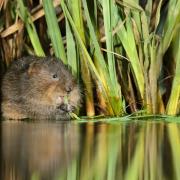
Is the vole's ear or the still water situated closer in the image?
the still water

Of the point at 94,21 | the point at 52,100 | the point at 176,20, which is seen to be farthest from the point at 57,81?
the point at 176,20

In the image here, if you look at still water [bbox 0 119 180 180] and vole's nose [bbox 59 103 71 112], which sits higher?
vole's nose [bbox 59 103 71 112]

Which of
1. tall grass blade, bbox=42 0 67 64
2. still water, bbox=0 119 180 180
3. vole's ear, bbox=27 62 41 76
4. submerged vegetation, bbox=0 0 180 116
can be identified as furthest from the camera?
vole's ear, bbox=27 62 41 76

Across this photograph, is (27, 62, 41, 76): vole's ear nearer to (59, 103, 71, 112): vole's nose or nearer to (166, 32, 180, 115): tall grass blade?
(59, 103, 71, 112): vole's nose

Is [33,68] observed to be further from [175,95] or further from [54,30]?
[175,95]

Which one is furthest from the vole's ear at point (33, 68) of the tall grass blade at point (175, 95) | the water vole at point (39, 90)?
the tall grass blade at point (175, 95)

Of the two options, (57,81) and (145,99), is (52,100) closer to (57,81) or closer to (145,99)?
(57,81)

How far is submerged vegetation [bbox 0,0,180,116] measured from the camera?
5.43 m

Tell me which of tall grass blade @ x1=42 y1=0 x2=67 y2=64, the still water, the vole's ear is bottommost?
the still water

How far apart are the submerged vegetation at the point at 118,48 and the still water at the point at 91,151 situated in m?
0.42

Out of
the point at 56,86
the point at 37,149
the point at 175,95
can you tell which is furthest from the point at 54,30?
the point at 37,149

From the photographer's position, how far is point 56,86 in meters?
5.66

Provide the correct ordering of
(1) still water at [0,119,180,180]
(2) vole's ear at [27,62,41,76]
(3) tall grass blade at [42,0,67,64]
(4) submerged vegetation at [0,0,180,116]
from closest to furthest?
1. (1) still water at [0,119,180,180]
2. (4) submerged vegetation at [0,0,180,116]
3. (3) tall grass blade at [42,0,67,64]
4. (2) vole's ear at [27,62,41,76]

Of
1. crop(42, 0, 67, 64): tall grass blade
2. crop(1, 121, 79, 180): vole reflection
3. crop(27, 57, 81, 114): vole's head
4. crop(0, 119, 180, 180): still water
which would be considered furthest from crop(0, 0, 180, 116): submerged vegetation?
crop(1, 121, 79, 180): vole reflection
